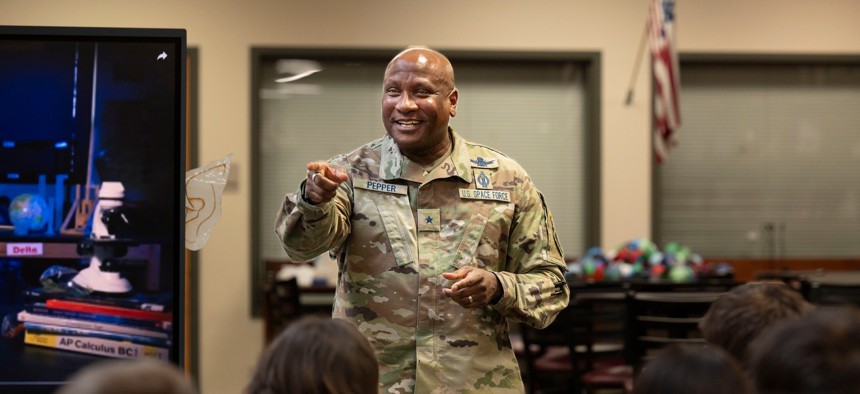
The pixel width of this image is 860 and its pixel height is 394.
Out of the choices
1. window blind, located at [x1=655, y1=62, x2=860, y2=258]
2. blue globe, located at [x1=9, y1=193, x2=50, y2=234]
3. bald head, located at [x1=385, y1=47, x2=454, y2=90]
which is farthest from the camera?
window blind, located at [x1=655, y1=62, x2=860, y2=258]

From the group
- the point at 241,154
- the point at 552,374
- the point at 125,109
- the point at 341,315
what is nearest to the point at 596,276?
the point at 552,374

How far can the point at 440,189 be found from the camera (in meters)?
2.51

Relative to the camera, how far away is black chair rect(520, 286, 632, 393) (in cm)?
439

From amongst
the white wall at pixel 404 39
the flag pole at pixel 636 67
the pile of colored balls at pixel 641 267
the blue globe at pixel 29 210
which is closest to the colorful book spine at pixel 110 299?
the blue globe at pixel 29 210

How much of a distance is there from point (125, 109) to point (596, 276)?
3570mm

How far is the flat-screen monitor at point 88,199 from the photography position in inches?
92.7

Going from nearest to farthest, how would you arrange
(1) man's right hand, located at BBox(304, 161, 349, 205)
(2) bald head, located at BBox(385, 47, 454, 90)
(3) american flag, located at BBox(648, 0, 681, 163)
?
(1) man's right hand, located at BBox(304, 161, 349, 205), (2) bald head, located at BBox(385, 47, 454, 90), (3) american flag, located at BBox(648, 0, 681, 163)

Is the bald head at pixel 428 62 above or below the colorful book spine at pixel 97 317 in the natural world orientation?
above

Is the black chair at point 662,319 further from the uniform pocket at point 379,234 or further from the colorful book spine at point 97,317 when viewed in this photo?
the colorful book spine at point 97,317

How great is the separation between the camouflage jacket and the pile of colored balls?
3.01m

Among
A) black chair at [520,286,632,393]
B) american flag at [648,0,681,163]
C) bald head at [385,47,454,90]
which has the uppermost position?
american flag at [648,0,681,163]

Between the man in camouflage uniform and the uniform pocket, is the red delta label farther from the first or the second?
the uniform pocket

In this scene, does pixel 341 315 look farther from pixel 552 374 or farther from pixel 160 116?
pixel 552 374

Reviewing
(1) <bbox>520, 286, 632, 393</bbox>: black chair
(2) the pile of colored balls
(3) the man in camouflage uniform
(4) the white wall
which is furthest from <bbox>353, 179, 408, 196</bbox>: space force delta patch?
(4) the white wall
